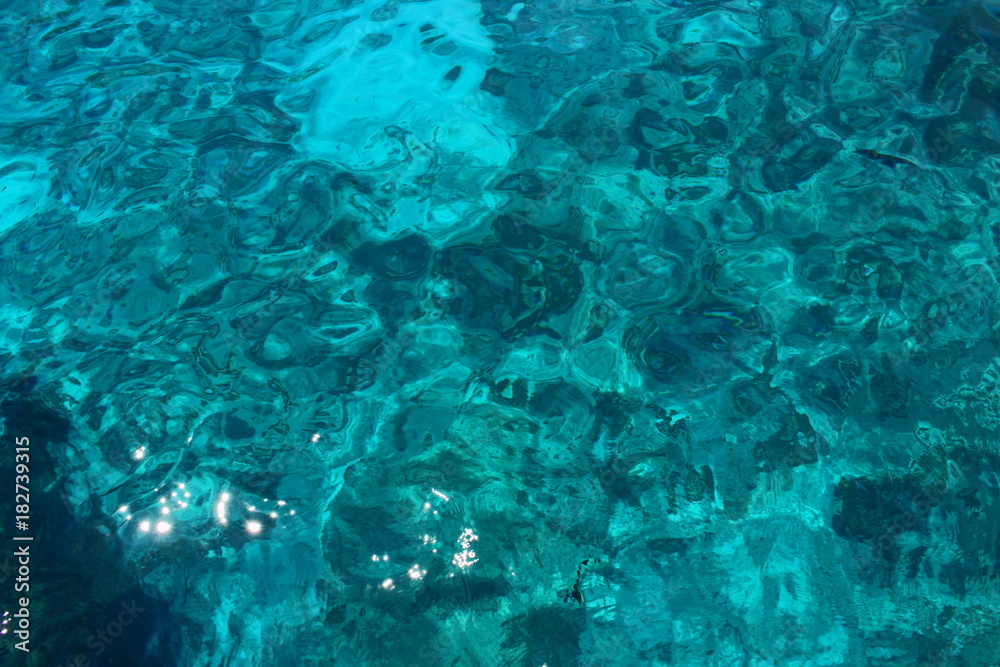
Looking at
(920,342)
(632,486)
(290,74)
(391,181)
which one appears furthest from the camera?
(290,74)

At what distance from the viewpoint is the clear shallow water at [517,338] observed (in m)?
3.00

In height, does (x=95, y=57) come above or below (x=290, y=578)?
above

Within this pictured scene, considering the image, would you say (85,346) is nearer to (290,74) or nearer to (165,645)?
(165,645)

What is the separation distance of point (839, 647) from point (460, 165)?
3.55 meters

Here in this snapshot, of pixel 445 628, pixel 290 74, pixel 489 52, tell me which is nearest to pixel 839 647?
pixel 445 628

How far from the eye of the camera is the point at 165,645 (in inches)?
115

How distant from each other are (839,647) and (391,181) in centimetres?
369

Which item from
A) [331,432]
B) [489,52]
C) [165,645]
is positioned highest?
[489,52]

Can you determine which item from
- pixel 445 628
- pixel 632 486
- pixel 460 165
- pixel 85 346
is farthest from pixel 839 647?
pixel 85 346

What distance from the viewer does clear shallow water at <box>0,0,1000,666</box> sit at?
3.00 meters

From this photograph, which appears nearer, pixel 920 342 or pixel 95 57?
pixel 920 342

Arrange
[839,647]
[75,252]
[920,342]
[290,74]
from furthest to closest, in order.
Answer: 1. [290,74]
2. [75,252]
3. [920,342]
4. [839,647]

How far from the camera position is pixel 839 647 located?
2.86 meters

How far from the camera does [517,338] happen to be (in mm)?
3809
